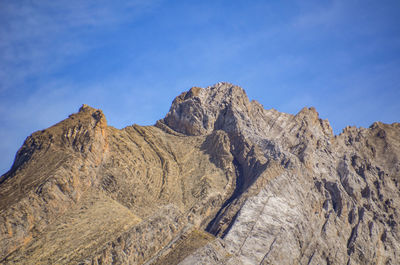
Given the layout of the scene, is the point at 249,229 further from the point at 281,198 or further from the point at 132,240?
the point at 132,240

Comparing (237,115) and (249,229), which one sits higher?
(237,115)

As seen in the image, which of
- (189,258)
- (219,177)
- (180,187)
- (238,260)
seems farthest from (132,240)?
(219,177)

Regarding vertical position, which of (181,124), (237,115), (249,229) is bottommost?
(249,229)

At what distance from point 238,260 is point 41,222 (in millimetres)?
26887

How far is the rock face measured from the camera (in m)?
70.6

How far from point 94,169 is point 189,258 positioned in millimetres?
22052

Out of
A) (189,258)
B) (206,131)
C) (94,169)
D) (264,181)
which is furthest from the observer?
(206,131)

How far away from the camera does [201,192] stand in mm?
89500

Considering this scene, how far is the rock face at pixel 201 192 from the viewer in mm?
70625

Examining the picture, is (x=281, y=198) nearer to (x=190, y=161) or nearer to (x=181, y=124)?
(x=190, y=161)

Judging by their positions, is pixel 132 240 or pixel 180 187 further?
pixel 180 187

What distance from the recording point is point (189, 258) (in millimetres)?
70000

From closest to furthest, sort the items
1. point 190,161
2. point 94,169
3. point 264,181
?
point 94,169 → point 264,181 → point 190,161

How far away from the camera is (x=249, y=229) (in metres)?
80.1
